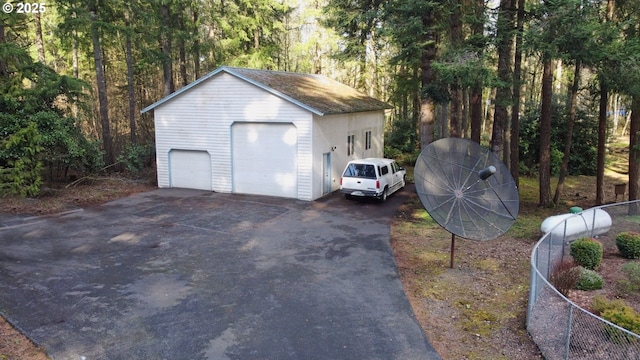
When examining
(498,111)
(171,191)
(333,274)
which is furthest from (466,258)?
(171,191)

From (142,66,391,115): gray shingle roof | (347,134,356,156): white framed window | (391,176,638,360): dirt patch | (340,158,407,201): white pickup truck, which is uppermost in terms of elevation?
(142,66,391,115): gray shingle roof

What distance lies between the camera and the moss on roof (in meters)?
19.9

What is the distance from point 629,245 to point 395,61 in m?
11.9

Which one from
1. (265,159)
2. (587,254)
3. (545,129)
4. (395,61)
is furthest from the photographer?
(395,61)

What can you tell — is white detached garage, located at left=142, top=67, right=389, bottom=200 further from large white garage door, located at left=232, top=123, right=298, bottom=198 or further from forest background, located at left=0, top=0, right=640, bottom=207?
forest background, located at left=0, top=0, right=640, bottom=207

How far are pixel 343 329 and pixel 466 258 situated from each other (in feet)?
17.8

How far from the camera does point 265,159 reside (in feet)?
66.1

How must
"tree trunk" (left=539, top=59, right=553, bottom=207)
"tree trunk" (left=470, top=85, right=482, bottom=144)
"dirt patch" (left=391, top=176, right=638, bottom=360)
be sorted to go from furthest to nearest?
"tree trunk" (left=470, top=85, right=482, bottom=144)
"tree trunk" (left=539, top=59, right=553, bottom=207)
"dirt patch" (left=391, top=176, right=638, bottom=360)

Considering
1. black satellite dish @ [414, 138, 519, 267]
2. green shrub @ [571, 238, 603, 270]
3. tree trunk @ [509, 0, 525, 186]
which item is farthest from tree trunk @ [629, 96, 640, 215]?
black satellite dish @ [414, 138, 519, 267]

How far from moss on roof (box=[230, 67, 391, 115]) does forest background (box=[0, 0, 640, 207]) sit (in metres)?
2.14

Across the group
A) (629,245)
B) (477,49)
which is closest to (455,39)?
(477,49)

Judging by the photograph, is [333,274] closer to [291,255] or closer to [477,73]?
[291,255]

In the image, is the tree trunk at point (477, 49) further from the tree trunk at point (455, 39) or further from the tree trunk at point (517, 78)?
the tree trunk at point (517, 78)
